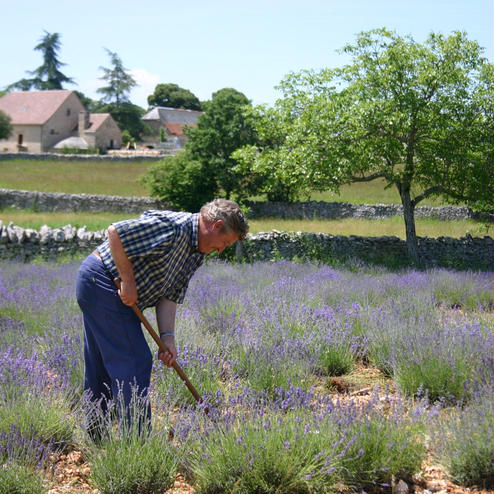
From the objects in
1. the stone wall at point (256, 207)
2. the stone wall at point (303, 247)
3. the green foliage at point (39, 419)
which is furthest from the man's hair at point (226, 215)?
the stone wall at point (256, 207)

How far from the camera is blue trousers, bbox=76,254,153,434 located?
11.0 feet

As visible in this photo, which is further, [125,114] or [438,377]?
[125,114]

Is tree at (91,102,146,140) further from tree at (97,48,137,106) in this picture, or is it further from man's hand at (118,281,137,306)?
man's hand at (118,281,137,306)

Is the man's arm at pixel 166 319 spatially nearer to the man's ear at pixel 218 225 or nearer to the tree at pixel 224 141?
the man's ear at pixel 218 225

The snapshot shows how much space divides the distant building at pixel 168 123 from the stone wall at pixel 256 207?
41.1 metres

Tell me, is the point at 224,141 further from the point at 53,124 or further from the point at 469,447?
the point at 53,124

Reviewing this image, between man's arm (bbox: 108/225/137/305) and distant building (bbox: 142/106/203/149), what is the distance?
6634cm

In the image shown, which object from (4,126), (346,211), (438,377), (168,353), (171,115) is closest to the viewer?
(168,353)

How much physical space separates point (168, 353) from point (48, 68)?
79.8m

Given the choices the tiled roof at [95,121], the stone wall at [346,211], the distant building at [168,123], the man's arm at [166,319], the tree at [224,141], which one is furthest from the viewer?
the distant building at [168,123]

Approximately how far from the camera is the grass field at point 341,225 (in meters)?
20.0

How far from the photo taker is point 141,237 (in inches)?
126

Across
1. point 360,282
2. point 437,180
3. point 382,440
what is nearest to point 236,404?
point 382,440

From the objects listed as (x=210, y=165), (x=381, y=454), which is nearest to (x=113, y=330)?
(x=381, y=454)
